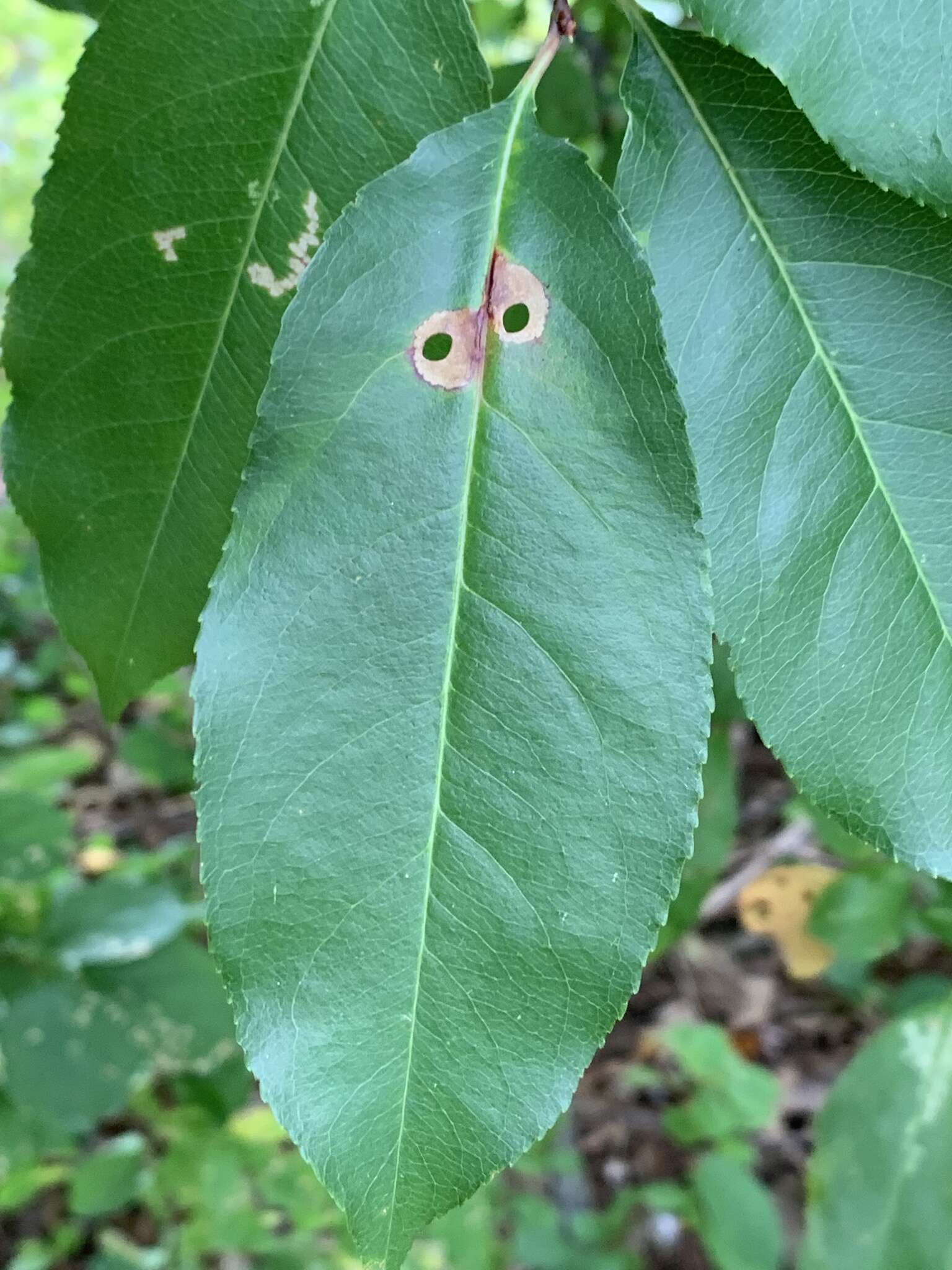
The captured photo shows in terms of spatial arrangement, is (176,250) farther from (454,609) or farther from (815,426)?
(815,426)

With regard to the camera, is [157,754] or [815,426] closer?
[815,426]

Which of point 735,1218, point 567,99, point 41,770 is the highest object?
point 567,99

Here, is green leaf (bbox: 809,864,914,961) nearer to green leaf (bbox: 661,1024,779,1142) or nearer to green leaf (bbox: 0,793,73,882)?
green leaf (bbox: 661,1024,779,1142)

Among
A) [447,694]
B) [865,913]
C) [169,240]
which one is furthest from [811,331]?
[865,913]

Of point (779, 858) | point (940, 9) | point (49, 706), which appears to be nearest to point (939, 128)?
point (940, 9)

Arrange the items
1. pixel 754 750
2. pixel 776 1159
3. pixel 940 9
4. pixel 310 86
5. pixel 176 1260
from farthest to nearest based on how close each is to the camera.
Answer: pixel 754 750 < pixel 776 1159 < pixel 176 1260 < pixel 310 86 < pixel 940 9

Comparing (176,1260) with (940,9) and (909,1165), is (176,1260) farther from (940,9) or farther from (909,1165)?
(940,9)
